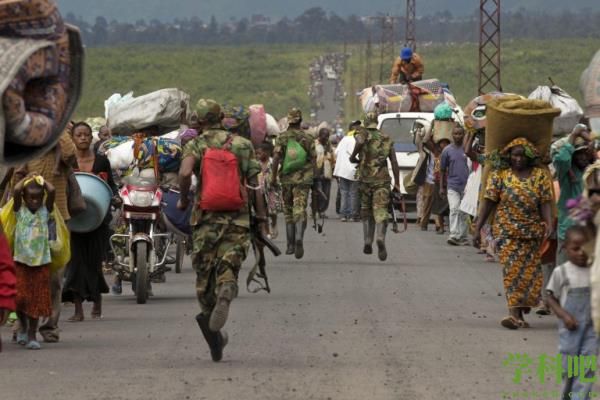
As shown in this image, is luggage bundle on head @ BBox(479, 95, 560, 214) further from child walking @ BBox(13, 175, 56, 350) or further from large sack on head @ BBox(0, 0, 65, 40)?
large sack on head @ BBox(0, 0, 65, 40)

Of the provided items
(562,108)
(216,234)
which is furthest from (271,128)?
(216,234)

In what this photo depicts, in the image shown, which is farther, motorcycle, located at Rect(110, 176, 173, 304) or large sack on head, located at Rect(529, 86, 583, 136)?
large sack on head, located at Rect(529, 86, 583, 136)

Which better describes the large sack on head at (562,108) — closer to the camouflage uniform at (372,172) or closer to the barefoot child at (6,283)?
the camouflage uniform at (372,172)

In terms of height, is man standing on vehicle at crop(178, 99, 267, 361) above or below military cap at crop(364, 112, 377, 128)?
above

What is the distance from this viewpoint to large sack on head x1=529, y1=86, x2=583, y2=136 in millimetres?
18719

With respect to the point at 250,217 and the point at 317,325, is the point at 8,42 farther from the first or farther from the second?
the point at 317,325

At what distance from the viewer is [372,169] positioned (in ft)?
71.2

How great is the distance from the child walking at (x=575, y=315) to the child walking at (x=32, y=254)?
14.8 ft

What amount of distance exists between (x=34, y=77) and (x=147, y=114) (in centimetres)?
1208

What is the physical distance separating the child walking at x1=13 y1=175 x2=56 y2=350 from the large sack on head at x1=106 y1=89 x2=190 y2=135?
17.2ft

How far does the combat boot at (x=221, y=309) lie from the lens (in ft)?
38.5

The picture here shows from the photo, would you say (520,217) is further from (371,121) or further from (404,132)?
(404,132)

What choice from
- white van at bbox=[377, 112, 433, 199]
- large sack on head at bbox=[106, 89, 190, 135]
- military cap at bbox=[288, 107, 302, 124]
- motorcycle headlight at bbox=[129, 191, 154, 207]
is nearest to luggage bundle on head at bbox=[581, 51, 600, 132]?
motorcycle headlight at bbox=[129, 191, 154, 207]

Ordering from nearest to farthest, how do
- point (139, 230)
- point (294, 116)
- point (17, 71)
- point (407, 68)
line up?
point (17, 71) < point (139, 230) < point (294, 116) < point (407, 68)
